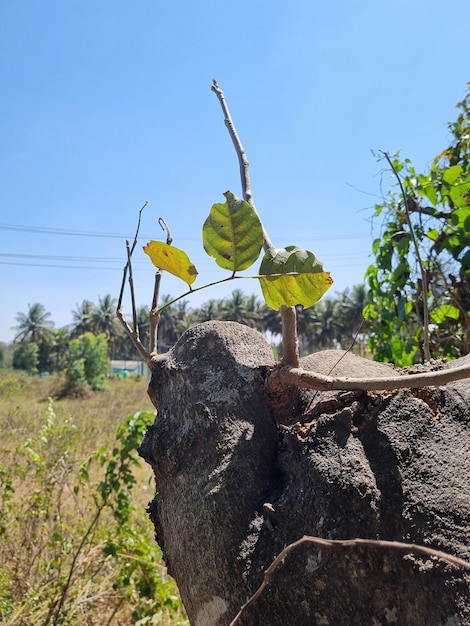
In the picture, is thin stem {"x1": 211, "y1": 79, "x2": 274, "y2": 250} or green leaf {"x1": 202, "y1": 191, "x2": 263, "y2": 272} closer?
green leaf {"x1": 202, "y1": 191, "x2": 263, "y2": 272}

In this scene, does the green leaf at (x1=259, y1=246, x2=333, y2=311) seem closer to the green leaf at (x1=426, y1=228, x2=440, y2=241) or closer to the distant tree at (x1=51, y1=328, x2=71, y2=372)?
the green leaf at (x1=426, y1=228, x2=440, y2=241)

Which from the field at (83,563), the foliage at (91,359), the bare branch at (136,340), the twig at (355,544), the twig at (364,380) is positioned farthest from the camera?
the foliage at (91,359)

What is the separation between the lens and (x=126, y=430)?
3.20 metres

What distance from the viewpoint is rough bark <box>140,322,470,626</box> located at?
70 centimetres

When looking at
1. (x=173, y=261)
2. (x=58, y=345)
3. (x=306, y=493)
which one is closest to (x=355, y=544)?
(x=306, y=493)

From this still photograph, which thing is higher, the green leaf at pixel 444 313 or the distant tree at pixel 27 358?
the distant tree at pixel 27 358

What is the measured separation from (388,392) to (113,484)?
2593 millimetres

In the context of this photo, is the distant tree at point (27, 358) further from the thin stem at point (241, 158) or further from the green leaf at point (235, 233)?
the green leaf at point (235, 233)

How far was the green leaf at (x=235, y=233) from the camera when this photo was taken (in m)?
0.81

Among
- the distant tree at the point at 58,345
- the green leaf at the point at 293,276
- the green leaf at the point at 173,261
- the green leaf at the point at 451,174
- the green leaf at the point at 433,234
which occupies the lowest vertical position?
the green leaf at the point at 293,276

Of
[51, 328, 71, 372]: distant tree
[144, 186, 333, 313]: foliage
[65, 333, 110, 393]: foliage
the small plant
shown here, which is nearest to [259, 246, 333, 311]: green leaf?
[144, 186, 333, 313]: foliage

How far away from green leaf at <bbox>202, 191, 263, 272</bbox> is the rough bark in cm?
24

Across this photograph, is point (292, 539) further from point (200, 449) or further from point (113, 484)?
point (113, 484)

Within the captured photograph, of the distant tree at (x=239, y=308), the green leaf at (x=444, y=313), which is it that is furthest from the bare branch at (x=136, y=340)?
the distant tree at (x=239, y=308)
